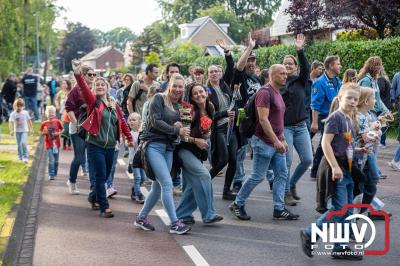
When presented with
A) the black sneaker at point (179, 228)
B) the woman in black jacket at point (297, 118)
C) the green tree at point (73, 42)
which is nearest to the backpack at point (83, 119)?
the black sneaker at point (179, 228)

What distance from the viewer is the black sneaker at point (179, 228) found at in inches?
274

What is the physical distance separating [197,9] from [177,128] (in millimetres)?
84337

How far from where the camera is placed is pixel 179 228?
695 cm

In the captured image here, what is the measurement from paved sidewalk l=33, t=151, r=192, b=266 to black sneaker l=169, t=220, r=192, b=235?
0.08 meters

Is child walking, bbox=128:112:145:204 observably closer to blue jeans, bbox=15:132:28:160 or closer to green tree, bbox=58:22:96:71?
blue jeans, bbox=15:132:28:160

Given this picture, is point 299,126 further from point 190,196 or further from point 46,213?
point 46,213

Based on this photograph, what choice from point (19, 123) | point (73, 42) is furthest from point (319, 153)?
point (73, 42)

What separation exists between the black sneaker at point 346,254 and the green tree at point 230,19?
81658 mm

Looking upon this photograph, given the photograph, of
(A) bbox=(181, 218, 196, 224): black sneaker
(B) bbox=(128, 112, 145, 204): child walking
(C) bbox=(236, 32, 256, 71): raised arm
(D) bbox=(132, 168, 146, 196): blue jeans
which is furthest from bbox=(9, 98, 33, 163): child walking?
(A) bbox=(181, 218, 196, 224): black sneaker

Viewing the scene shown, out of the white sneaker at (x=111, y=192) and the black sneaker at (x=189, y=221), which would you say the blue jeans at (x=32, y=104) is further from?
the black sneaker at (x=189, y=221)

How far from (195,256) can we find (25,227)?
2650 mm

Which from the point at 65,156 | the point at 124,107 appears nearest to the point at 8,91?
the point at 65,156

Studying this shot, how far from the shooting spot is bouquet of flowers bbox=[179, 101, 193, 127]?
6852 mm

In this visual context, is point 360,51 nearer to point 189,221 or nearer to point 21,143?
point 21,143
